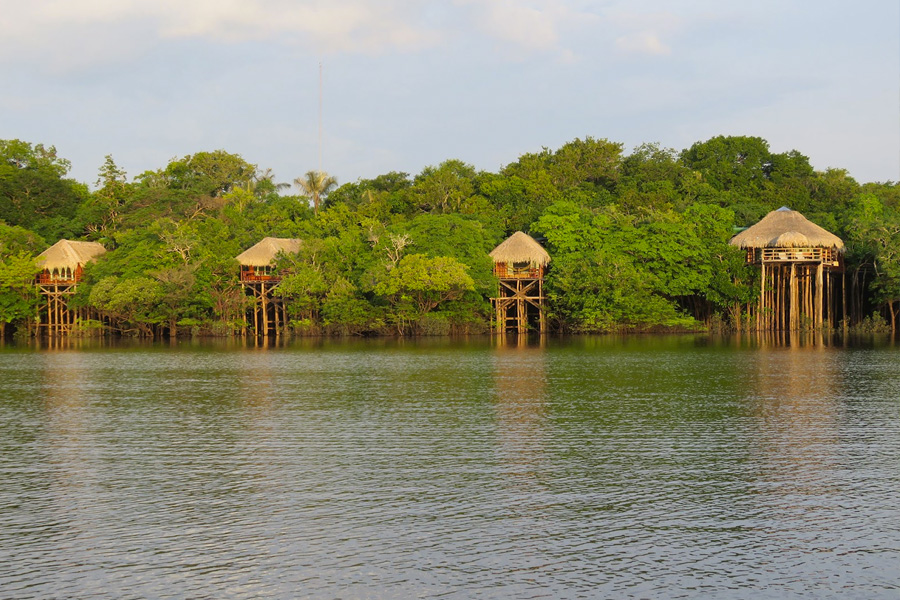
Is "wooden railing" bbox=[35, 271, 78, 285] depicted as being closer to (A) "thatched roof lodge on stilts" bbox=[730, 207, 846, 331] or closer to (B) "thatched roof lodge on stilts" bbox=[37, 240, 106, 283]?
(B) "thatched roof lodge on stilts" bbox=[37, 240, 106, 283]

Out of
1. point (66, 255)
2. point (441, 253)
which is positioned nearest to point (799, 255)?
point (441, 253)

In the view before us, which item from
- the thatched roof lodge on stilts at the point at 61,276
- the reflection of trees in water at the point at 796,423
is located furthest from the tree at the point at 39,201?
the reflection of trees in water at the point at 796,423

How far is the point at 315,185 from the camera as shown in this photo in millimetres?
67188

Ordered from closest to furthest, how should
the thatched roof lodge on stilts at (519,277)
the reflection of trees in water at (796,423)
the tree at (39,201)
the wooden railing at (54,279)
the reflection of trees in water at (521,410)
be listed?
the reflection of trees in water at (796,423) < the reflection of trees in water at (521,410) < the thatched roof lodge on stilts at (519,277) < the wooden railing at (54,279) < the tree at (39,201)

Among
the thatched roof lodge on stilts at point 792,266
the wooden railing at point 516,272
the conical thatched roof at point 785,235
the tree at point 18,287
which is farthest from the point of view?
the tree at point 18,287

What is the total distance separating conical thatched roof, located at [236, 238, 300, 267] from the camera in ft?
169

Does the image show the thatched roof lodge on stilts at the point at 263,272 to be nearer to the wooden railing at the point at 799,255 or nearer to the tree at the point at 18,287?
the tree at the point at 18,287

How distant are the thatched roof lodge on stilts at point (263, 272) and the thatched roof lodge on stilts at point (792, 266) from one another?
76.4 ft

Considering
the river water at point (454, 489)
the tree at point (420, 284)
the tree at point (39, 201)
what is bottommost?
the river water at point (454, 489)

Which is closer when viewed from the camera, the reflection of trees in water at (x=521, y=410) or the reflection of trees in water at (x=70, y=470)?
the reflection of trees in water at (x=70, y=470)

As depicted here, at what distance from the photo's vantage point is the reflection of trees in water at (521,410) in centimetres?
1369

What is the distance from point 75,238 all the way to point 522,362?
37814mm

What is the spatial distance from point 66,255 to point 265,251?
10716mm

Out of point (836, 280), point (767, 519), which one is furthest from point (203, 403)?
point (836, 280)
